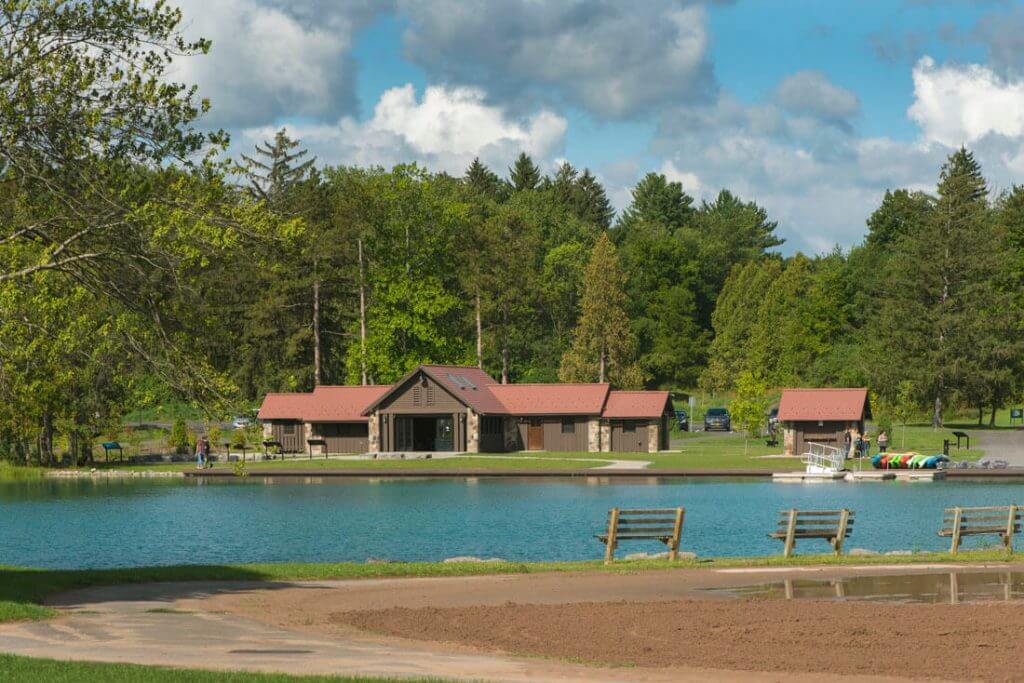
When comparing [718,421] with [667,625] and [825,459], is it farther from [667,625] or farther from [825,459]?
[667,625]

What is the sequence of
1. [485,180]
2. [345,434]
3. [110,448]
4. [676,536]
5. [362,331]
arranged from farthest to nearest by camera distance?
[485,180]
[362,331]
[345,434]
[110,448]
[676,536]

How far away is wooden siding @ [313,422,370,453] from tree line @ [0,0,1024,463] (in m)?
9.99

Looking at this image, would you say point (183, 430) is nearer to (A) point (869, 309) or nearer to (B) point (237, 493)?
(B) point (237, 493)

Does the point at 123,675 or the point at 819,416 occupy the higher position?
the point at 819,416

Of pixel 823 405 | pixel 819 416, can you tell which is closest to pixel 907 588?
pixel 819 416

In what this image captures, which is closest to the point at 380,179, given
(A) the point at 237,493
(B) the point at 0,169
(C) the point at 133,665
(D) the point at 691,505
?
(A) the point at 237,493

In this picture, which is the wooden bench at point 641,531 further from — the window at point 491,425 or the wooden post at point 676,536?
the window at point 491,425

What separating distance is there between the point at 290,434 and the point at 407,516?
36.0 metres

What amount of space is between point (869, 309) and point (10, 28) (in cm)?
10080

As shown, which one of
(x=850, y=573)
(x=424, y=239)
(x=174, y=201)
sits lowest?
(x=850, y=573)

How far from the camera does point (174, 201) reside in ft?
73.7

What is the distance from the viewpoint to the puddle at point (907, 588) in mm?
22469

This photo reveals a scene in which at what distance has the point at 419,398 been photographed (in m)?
78.4

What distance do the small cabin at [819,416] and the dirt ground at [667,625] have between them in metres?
49.4
